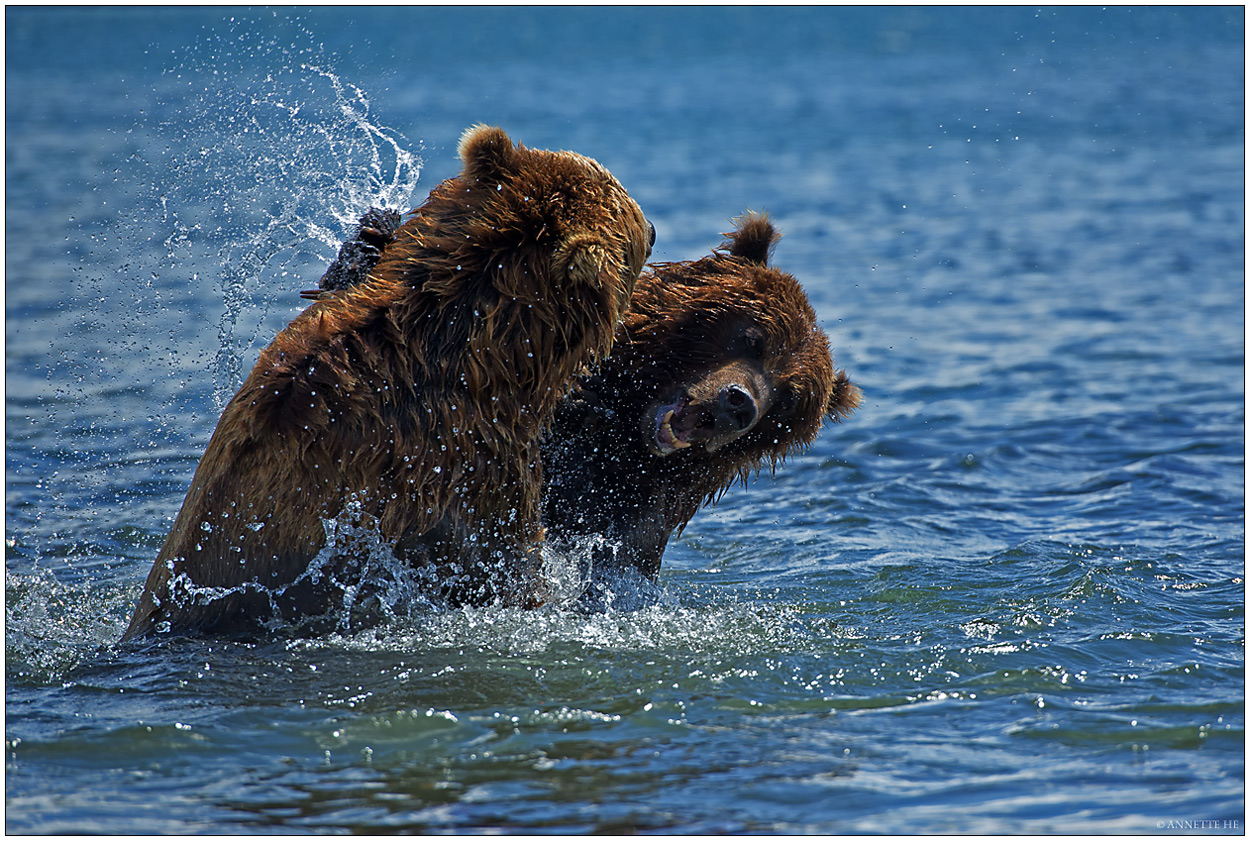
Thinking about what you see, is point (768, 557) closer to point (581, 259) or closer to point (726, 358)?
point (726, 358)

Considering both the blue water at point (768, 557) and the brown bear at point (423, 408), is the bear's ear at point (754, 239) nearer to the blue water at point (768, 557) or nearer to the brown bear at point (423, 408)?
the brown bear at point (423, 408)

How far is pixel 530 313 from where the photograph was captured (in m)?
4.26

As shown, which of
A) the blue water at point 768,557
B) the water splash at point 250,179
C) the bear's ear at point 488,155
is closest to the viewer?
the blue water at point 768,557

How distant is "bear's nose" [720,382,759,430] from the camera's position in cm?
510

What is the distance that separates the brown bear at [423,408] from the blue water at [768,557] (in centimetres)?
30

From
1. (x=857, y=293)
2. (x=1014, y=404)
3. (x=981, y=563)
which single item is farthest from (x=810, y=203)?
(x=981, y=563)

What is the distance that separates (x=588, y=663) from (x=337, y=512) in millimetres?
1091

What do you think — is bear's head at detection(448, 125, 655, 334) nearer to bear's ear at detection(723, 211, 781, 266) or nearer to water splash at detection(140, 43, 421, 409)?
bear's ear at detection(723, 211, 781, 266)

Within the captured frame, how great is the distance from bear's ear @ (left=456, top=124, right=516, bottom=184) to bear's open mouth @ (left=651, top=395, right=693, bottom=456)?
51.1 inches

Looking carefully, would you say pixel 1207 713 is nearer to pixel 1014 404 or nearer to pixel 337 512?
pixel 337 512

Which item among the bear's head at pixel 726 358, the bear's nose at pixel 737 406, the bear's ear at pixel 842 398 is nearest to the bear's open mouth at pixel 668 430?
the bear's head at pixel 726 358

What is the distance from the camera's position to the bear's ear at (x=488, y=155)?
4.34m

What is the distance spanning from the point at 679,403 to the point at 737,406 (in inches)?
10.8

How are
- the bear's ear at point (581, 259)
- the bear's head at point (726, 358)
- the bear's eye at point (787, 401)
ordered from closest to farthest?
the bear's ear at point (581, 259), the bear's head at point (726, 358), the bear's eye at point (787, 401)
